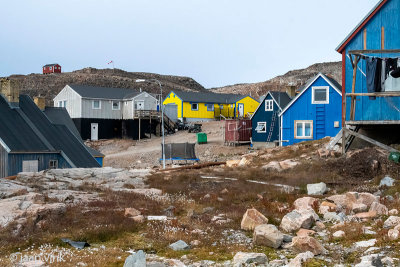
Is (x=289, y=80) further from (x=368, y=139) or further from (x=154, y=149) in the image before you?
(x=368, y=139)

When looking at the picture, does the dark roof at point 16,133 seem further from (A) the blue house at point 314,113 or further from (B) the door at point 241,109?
(B) the door at point 241,109

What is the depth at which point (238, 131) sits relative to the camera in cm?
4947

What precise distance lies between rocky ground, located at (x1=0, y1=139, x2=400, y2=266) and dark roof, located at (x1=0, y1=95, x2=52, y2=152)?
9590 mm

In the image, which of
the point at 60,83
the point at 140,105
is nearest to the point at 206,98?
the point at 140,105

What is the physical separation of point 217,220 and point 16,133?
21.9 meters

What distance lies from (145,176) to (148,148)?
30.6 metres

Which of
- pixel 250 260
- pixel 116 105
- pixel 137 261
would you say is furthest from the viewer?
pixel 116 105

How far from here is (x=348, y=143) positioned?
23562 millimetres

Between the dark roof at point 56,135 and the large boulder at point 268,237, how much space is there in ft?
79.0

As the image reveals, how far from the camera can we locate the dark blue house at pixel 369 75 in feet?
70.8

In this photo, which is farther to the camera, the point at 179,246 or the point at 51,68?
the point at 51,68

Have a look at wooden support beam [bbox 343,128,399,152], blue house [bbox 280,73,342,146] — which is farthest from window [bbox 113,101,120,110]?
wooden support beam [bbox 343,128,399,152]

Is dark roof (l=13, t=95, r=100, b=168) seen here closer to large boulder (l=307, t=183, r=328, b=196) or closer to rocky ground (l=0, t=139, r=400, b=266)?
rocky ground (l=0, t=139, r=400, b=266)

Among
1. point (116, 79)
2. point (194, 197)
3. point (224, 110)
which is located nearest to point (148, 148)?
point (224, 110)
